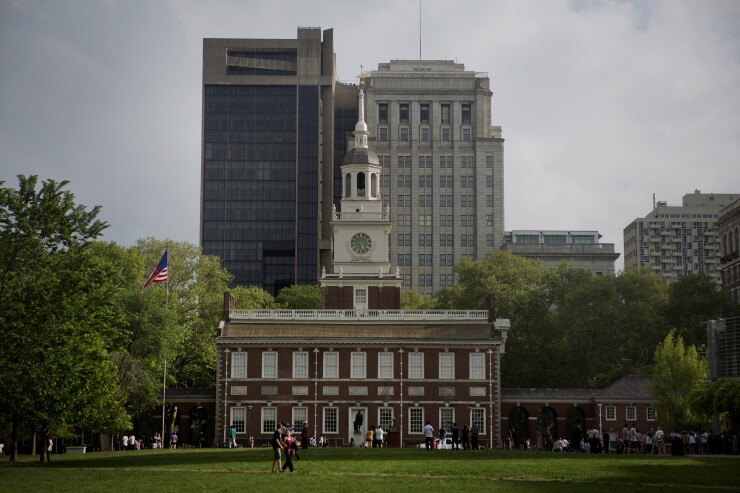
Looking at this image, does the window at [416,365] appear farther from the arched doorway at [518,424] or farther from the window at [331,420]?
the arched doorway at [518,424]

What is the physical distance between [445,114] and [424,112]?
3.18 m

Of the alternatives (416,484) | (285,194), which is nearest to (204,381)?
(416,484)

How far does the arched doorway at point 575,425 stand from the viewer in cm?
8026

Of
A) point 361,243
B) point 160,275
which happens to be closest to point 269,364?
point 160,275

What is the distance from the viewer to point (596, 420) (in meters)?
84.0

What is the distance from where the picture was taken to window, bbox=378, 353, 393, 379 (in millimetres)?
80375

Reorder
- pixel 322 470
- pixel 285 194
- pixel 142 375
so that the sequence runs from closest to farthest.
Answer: pixel 322 470 < pixel 142 375 < pixel 285 194

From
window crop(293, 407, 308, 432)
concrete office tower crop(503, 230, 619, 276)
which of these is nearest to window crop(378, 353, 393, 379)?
window crop(293, 407, 308, 432)

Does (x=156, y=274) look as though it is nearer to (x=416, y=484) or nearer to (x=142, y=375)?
(x=142, y=375)

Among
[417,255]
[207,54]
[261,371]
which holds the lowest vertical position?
[261,371]

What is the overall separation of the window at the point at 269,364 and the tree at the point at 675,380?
2538 centimetres

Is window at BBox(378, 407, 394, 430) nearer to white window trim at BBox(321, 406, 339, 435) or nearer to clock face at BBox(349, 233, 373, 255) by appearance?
white window trim at BBox(321, 406, 339, 435)

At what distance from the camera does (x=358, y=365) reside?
80438 mm

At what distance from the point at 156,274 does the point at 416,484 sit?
44.5 meters
